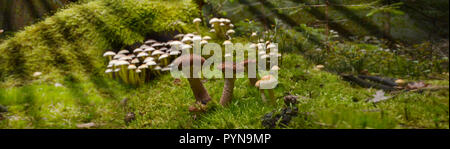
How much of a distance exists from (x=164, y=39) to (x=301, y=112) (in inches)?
84.9

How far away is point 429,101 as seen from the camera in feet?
2.66

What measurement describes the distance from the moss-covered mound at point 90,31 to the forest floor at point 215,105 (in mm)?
276

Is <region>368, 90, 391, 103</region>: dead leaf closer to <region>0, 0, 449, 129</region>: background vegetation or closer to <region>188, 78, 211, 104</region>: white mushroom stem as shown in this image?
<region>0, 0, 449, 129</region>: background vegetation

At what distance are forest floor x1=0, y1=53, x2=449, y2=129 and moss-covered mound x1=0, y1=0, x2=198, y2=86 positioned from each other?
0.28 metres

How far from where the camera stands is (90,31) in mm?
2502

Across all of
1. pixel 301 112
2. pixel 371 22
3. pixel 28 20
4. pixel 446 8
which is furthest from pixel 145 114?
pixel 371 22

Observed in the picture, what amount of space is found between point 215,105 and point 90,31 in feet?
6.71

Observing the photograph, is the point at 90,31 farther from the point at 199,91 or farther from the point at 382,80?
the point at 382,80

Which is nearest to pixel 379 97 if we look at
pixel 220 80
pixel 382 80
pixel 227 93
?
pixel 382 80

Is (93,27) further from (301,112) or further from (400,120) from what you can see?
(400,120)

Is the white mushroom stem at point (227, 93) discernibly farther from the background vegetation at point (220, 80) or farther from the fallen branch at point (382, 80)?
the fallen branch at point (382, 80)

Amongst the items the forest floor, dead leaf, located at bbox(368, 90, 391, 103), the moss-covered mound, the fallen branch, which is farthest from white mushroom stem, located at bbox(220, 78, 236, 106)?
the moss-covered mound

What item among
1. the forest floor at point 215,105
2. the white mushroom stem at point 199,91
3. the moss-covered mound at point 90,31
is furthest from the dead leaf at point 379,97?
the moss-covered mound at point 90,31
